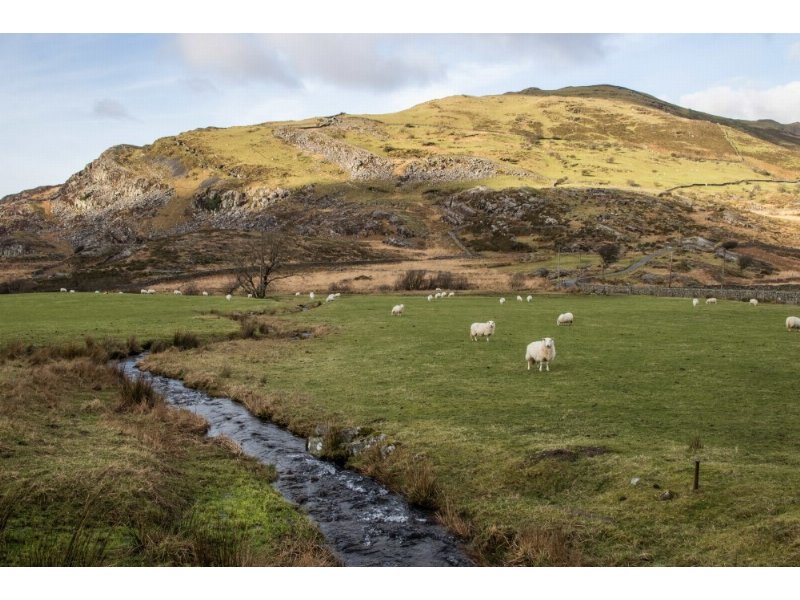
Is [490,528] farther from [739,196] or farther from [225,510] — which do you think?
[739,196]

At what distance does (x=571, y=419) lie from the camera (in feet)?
66.5

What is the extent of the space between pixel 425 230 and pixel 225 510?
164 meters

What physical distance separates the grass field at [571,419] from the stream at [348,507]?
0.70 m

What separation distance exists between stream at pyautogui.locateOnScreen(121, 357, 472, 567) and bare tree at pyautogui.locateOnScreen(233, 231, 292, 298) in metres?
57.2

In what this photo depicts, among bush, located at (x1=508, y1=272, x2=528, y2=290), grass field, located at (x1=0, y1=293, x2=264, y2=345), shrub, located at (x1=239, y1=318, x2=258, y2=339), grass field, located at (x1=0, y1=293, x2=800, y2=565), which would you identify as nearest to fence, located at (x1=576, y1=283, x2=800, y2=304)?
bush, located at (x1=508, y1=272, x2=528, y2=290)

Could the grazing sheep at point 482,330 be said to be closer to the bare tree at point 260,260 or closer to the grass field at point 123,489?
the grass field at point 123,489

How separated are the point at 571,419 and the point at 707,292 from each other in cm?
6012

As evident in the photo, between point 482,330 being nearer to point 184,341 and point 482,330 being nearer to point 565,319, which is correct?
point 565,319

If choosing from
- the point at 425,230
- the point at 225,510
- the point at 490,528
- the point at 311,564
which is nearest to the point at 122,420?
the point at 225,510

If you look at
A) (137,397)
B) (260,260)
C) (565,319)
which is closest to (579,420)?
(137,397)

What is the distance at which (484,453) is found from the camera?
1753 centimetres

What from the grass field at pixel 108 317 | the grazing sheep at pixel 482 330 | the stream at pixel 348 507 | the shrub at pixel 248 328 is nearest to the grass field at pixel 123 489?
the stream at pixel 348 507

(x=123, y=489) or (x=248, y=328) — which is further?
(x=248, y=328)

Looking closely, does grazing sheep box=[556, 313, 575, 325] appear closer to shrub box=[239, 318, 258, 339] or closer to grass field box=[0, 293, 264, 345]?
shrub box=[239, 318, 258, 339]
